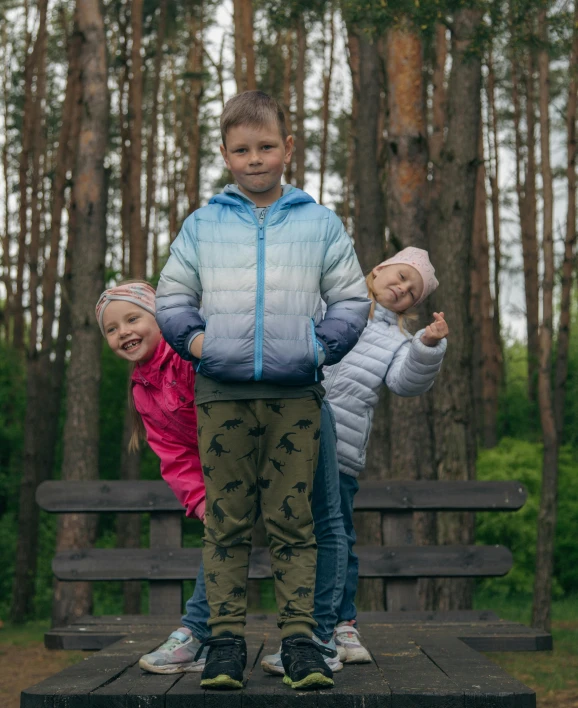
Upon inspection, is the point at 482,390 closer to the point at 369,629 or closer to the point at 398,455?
the point at 398,455

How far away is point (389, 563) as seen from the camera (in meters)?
5.56

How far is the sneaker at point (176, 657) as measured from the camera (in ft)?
11.8

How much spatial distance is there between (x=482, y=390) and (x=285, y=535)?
729 inches

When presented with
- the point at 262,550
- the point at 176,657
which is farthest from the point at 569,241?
the point at 176,657

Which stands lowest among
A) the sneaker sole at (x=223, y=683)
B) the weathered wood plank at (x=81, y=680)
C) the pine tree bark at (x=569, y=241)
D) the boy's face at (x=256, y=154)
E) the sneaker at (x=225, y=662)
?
the weathered wood plank at (x=81, y=680)

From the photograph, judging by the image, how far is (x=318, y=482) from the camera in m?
3.67


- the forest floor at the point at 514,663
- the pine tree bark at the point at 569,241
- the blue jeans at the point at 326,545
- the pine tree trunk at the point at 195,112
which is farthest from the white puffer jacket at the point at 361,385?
the pine tree trunk at the point at 195,112

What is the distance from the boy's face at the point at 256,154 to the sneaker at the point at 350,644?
5.80 ft

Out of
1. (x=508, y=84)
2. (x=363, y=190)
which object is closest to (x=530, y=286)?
(x=508, y=84)

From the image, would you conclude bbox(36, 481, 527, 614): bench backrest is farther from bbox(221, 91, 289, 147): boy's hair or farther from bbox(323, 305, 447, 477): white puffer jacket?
bbox(221, 91, 289, 147): boy's hair

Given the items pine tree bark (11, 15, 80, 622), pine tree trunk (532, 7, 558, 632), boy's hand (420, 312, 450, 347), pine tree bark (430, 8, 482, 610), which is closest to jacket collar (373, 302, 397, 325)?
boy's hand (420, 312, 450, 347)

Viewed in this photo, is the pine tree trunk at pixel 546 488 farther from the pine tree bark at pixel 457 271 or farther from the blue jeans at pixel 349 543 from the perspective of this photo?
the blue jeans at pixel 349 543

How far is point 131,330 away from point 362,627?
2.17m

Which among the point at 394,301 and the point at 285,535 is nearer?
the point at 285,535
